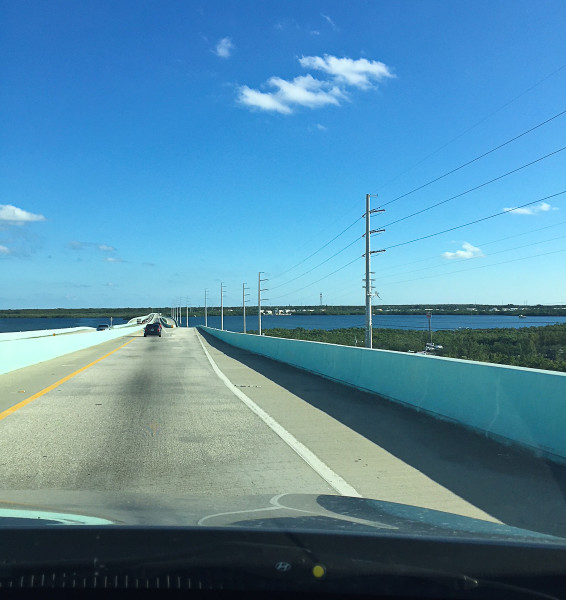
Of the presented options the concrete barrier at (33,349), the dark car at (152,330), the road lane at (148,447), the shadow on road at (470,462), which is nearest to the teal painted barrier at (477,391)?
the shadow on road at (470,462)

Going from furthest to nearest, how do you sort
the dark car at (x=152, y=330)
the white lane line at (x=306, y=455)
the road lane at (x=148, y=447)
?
the dark car at (x=152, y=330) < the road lane at (x=148, y=447) < the white lane line at (x=306, y=455)

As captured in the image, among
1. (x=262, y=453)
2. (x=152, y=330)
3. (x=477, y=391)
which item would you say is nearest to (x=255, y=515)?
(x=262, y=453)

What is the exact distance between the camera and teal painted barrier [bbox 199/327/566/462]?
7.85m

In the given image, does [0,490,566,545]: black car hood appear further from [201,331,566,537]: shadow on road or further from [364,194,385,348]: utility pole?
[364,194,385,348]: utility pole

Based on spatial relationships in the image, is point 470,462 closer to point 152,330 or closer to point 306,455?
point 306,455

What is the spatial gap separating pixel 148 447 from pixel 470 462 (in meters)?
4.15

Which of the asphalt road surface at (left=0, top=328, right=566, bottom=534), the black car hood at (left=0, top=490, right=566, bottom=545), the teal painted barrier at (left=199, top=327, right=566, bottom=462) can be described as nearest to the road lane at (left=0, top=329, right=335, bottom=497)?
the asphalt road surface at (left=0, top=328, right=566, bottom=534)

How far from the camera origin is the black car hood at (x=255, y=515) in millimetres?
3244

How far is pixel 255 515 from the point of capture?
3.76 meters

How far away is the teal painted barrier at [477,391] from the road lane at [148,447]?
9.74 feet

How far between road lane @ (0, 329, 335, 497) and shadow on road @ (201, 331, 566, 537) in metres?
1.43

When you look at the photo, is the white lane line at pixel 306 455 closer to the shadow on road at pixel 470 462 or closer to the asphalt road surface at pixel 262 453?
the asphalt road surface at pixel 262 453

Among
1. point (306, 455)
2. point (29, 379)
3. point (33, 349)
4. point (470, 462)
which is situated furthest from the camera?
point (33, 349)

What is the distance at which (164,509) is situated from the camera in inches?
161
